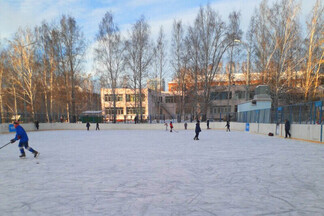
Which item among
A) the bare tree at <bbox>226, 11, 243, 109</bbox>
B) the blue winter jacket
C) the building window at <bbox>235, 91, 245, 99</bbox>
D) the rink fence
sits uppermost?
the bare tree at <bbox>226, 11, 243, 109</bbox>

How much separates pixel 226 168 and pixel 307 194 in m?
2.34

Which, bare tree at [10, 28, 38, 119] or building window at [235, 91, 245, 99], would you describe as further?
building window at [235, 91, 245, 99]

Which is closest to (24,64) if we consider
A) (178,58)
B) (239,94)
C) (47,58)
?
(47,58)

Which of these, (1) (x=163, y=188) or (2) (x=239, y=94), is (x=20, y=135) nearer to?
(1) (x=163, y=188)

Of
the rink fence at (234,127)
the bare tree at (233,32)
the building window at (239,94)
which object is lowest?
the rink fence at (234,127)

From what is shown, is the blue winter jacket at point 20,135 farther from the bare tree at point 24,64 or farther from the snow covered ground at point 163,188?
the bare tree at point 24,64

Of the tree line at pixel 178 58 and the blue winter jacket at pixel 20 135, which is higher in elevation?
the tree line at pixel 178 58

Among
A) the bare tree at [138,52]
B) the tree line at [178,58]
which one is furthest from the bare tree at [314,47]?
the bare tree at [138,52]

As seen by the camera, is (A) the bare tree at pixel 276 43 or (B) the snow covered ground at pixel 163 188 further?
(A) the bare tree at pixel 276 43

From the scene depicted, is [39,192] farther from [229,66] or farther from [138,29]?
[229,66]

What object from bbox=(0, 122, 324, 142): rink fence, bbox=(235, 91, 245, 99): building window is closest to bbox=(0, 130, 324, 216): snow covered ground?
bbox=(0, 122, 324, 142): rink fence

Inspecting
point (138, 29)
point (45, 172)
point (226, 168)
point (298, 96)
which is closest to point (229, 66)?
point (298, 96)

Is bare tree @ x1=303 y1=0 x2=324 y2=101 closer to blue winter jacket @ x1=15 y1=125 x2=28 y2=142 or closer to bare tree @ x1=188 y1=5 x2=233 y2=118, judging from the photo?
bare tree @ x1=188 y1=5 x2=233 y2=118

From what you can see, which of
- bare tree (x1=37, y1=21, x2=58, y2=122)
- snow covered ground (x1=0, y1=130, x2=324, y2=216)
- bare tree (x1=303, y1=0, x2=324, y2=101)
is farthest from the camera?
bare tree (x1=37, y1=21, x2=58, y2=122)
